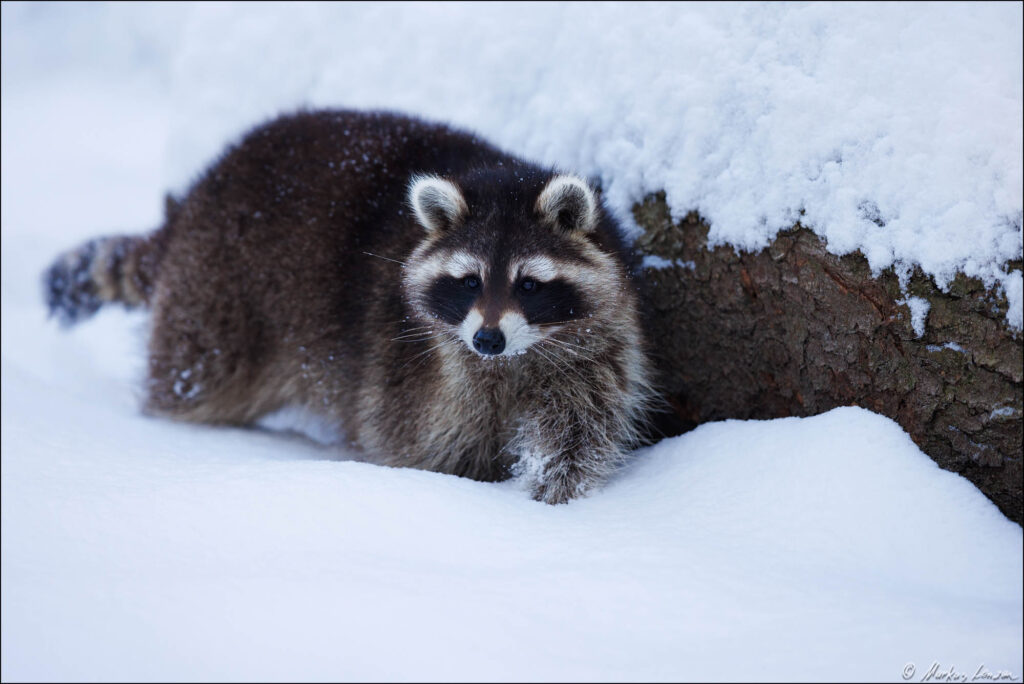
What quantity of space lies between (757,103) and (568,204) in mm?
655

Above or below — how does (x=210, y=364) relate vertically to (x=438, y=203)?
below

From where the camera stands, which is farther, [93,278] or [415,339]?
[93,278]

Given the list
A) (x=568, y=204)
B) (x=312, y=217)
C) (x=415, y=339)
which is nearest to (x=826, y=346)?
(x=568, y=204)

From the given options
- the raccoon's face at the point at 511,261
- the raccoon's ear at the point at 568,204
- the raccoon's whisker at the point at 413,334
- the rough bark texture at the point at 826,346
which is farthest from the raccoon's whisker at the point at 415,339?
the rough bark texture at the point at 826,346

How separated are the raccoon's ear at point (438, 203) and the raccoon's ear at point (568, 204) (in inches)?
10.0

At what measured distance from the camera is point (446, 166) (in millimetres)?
3092

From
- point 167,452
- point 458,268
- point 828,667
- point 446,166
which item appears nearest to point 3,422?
point 167,452

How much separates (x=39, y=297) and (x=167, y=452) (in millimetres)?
2076

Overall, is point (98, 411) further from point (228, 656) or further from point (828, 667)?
point (828, 667)

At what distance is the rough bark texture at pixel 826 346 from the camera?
6.83 ft

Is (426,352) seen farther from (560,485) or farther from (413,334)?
(560,485)

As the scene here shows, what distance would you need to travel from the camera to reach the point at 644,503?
2219mm

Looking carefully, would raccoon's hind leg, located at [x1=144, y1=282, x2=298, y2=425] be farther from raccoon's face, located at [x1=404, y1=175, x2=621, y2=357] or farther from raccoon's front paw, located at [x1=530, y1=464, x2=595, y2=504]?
raccoon's front paw, located at [x1=530, y1=464, x2=595, y2=504]

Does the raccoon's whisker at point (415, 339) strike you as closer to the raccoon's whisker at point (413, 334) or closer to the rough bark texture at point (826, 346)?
the raccoon's whisker at point (413, 334)
